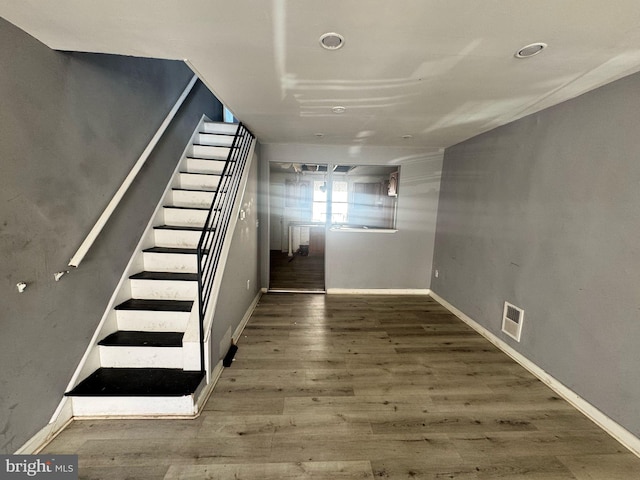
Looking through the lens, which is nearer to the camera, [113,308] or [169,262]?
[113,308]

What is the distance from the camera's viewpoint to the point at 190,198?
9.81 feet

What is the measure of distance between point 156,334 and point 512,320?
3.45m

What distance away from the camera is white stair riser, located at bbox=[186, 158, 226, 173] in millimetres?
3309

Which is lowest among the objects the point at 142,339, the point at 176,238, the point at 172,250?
the point at 142,339

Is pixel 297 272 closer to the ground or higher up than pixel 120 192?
closer to the ground

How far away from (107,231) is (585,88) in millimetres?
3962

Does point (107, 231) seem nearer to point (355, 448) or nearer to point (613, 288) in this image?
point (355, 448)

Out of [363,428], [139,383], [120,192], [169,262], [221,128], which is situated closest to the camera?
[363,428]

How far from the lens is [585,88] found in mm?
1938

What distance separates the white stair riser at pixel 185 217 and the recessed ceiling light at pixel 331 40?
83.4 inches

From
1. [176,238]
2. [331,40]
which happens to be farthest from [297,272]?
[331,40]

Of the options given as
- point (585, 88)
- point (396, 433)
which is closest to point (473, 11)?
point (585, 88)

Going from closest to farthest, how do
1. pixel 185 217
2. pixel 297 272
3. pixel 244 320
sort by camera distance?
1. pixel 185 217
2. pixel 244 320
3. pixel 297 272

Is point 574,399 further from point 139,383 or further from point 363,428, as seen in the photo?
point 139,383
